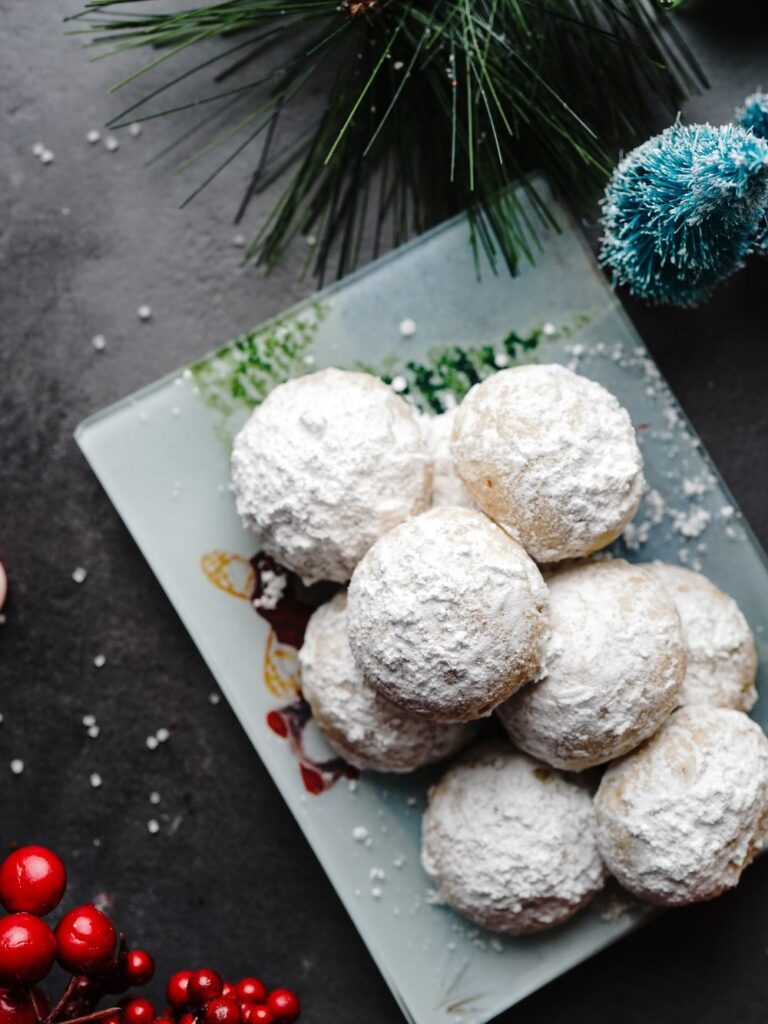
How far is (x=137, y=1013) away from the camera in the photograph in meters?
0.95

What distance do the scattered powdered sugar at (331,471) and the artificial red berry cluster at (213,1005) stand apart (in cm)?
43

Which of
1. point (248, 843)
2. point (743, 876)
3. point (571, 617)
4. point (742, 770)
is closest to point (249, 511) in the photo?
point (571, 617)

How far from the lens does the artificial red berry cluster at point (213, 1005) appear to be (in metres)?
0.90

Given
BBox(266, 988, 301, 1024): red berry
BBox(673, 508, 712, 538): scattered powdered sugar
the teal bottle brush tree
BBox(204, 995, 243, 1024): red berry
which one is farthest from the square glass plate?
BBox(204, 995, 243, 1024): red berry

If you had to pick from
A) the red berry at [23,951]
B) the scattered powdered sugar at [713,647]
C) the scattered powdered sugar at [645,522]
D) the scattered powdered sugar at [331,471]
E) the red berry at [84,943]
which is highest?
the scattered powdered sugar at [331,471]

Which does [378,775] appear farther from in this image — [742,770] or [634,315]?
[634,315]

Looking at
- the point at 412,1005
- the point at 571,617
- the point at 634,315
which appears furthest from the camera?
the point at 634,315

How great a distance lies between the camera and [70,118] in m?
1.37

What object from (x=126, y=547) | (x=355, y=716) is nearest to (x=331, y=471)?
(x=355, y=716)

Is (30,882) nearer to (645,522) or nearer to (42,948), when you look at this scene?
(42,948)

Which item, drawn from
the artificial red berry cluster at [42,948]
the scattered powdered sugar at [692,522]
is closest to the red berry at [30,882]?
the artificial red berry cluster at [42,948]

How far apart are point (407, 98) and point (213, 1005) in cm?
102

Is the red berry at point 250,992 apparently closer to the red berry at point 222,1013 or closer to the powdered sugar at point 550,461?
the red berry at point 222,1013

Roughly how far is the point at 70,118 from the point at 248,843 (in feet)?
3.23
